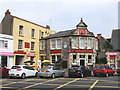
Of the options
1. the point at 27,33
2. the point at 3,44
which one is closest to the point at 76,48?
the point at 27,33

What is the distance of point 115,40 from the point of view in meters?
38.0

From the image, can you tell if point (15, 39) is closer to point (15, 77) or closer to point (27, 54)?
point (27, 54)

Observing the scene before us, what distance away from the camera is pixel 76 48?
29.1 metres

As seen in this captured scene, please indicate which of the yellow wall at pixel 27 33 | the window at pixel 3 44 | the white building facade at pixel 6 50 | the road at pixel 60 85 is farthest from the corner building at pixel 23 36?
the road at pixel 60 85

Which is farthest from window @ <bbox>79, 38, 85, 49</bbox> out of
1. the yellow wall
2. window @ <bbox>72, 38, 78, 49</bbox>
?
the yellow wall

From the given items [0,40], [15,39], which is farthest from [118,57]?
[0,40]

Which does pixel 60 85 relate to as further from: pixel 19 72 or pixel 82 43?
pixel 82 43

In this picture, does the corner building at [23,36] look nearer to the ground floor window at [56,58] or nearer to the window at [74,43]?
the ground floor window at [56,58]

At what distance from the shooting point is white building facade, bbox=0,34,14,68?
2571cm

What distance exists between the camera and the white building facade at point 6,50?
25708 mm

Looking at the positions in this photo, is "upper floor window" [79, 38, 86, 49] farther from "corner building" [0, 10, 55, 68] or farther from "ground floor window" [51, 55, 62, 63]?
"corner building" [0, 10, 55, 68]

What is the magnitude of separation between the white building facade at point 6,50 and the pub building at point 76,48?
787 cm

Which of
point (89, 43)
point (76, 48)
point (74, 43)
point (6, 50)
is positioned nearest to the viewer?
point (6, 50)

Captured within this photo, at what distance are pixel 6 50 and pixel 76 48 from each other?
39.4ft
